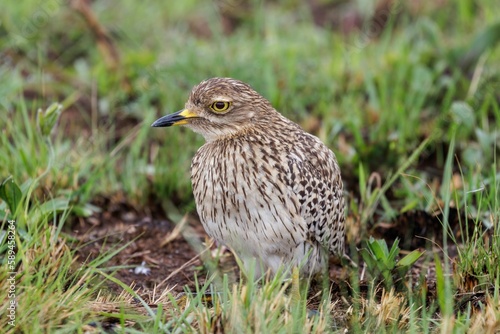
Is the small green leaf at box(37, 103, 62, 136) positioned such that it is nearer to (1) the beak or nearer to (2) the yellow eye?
(1) the beak

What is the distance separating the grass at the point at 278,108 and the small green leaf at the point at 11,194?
0.02m

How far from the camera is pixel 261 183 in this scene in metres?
4.42

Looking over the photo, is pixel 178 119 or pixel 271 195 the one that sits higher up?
pixel 178 119

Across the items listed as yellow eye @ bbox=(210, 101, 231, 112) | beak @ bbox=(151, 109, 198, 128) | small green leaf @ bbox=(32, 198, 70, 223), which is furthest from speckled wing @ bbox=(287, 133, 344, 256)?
small green leaf @ bbox=(32, 198, 70, 223)

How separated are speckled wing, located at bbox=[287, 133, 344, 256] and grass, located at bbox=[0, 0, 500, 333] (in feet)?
0.95

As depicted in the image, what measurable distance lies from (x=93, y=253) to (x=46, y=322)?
1.10 metres

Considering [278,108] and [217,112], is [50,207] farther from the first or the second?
[278,108]

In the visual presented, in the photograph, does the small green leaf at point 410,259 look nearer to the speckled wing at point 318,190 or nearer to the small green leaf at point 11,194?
the speckled wing at point 318,190

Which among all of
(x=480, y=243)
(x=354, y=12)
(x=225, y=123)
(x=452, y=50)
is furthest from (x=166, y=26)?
(x=480, y=243)

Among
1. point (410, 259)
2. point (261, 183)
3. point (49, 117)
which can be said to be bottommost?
point (410, 259)

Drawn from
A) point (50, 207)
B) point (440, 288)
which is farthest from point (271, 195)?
point (50, 207)

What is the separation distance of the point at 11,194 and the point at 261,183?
1410 mm

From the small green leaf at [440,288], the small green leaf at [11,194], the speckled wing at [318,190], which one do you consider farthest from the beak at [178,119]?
the small green leaf at [440,288]

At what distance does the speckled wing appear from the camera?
4.52 m
